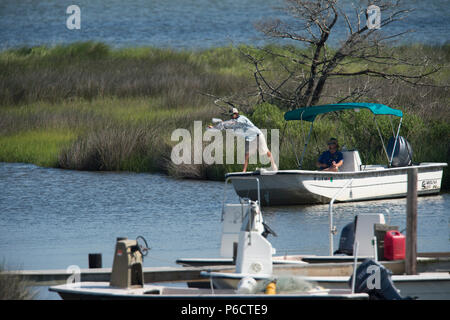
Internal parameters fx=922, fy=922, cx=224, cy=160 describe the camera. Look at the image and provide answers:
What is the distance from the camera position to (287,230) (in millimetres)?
16750

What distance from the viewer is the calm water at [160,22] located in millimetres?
66250

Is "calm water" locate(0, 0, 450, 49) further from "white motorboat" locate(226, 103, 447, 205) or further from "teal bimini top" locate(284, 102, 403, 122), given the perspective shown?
"white motorboat" locate(226, 103, 447, 205)

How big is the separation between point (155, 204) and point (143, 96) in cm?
1518

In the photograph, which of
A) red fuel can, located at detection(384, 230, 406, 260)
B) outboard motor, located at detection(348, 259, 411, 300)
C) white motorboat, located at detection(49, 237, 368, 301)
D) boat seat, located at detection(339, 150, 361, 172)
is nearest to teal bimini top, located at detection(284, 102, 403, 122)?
boat seat, located at detection(339, 150, 361, 172)

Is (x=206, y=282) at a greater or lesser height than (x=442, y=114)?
lesser

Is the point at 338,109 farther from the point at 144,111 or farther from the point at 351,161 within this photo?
the point at 144,111

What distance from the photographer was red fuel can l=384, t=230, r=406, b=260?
40.1 feet

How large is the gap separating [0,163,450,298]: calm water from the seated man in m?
0.89

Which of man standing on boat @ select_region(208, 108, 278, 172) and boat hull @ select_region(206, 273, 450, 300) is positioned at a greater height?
man standing on boat @ select_region(208, 108, 278, 172)

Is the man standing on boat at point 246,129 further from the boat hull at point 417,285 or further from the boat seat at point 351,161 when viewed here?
the boat hull at point 417,285

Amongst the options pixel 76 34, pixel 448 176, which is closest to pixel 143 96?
pixel 448 176

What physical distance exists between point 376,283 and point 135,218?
8.53 m

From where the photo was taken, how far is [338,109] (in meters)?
20.1
